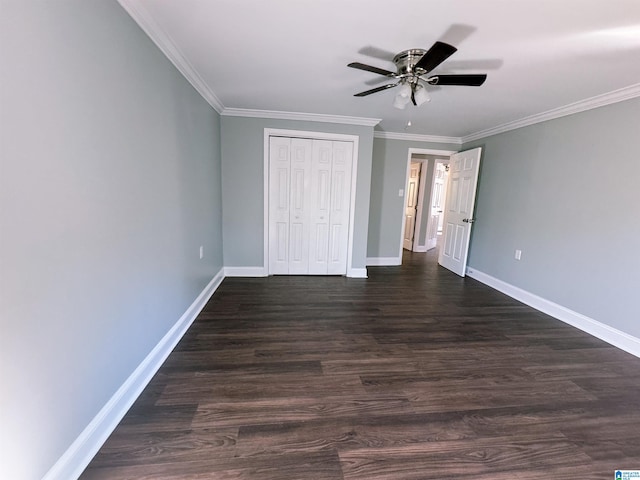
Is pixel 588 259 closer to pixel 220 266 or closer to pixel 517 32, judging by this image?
pixel 517 32

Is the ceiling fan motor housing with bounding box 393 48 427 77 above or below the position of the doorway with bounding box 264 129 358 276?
above

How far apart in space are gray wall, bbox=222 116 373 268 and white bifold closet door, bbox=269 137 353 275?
149 millimetres

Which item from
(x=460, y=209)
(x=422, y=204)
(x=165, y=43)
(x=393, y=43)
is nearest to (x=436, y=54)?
(x=393, y=43)

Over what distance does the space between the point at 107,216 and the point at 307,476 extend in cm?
155

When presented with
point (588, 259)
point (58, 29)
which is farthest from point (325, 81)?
point (588, 259)

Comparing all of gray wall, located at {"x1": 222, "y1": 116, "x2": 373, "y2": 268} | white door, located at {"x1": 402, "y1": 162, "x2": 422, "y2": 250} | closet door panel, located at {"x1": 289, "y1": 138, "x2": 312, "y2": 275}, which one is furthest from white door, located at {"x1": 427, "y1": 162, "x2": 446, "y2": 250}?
closet door panel, located at {"x1": 289, "y1": 138, "x2": 312, "y2": 275}

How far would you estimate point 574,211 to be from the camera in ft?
9.67

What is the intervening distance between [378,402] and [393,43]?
233 centimetres

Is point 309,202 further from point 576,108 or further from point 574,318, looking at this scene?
point 574,318

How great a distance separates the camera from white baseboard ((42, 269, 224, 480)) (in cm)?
119

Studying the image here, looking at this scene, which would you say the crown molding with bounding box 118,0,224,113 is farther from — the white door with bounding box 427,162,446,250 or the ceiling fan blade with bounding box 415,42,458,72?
the white door with bounding box 427,162,446,250

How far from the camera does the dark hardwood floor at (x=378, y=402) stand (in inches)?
52.4

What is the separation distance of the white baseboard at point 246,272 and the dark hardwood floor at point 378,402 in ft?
3.70

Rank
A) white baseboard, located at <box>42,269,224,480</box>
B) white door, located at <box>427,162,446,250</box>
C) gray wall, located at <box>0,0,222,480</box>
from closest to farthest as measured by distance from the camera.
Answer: gray wall, located at <box>0,0,222,480</box>, white baseboard, located at <box>42,269,224,480</box>, white door, located at <box>427,162,446,250</box>
